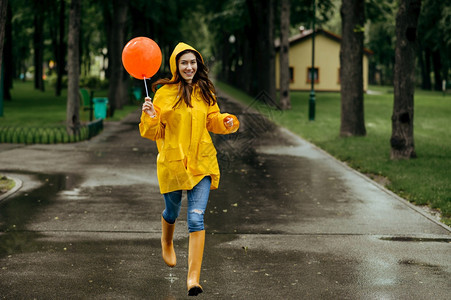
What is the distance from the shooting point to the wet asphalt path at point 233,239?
554 cm

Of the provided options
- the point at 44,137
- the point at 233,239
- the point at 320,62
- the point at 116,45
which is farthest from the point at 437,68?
the point at 233,239

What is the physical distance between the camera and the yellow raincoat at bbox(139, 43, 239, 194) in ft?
17.4

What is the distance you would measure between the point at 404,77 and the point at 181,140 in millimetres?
9970

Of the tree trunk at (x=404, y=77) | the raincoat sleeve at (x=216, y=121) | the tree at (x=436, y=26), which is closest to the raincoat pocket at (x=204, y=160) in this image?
the raincoat sleeve at (x=216, y=121)

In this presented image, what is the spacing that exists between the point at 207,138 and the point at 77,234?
271 centimetres

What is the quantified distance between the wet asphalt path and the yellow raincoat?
911mm

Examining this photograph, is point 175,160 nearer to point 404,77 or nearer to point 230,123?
point 230,123

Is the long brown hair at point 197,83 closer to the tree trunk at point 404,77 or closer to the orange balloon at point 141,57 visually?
the orange balloon at point 141,57

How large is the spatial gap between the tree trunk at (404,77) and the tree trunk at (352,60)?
17.2 feet

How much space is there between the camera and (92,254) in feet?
21.5

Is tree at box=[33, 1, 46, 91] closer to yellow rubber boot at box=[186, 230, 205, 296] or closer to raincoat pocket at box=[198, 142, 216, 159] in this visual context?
raincoat pocket at box=[198, 142, 216, 159]

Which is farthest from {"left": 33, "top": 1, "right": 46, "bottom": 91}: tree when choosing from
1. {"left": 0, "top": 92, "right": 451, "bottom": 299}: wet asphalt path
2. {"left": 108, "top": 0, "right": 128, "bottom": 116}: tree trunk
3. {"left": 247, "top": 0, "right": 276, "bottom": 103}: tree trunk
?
{"left": 0, "top": 92, "right": 451, "bottom": 299}: wet asphalt path

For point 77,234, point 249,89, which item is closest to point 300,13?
point 249,89

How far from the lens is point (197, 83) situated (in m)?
5.45
